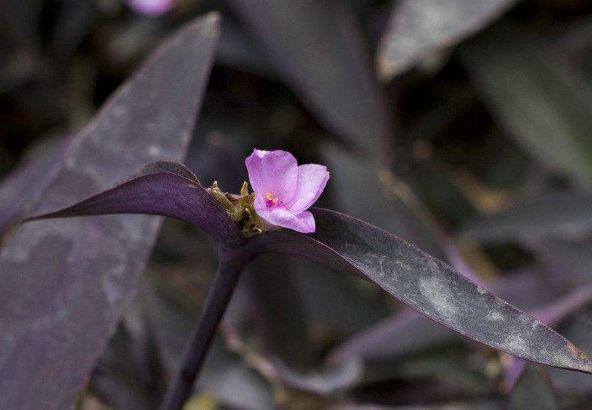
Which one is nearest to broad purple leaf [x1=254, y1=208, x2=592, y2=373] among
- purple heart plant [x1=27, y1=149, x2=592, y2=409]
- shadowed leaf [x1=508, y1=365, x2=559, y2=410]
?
purple heart plant [x1=27, y1=149, x2=592, y2=409]

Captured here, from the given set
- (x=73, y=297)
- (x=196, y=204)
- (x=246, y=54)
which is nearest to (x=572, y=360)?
(x=196, y=204)

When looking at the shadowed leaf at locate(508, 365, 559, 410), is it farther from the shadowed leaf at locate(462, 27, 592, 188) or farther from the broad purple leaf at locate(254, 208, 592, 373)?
the shadowed leaf at locate(462, 27, 592, 188)

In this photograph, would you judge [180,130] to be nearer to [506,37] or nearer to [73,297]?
[73,297]

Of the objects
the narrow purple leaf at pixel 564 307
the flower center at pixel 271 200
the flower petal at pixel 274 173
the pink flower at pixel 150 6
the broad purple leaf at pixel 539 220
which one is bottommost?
the flower center at pixel 271 200

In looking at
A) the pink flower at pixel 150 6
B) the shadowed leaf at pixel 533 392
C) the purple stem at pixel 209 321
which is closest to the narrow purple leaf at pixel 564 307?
the shadowed leaf at pixel 533 392

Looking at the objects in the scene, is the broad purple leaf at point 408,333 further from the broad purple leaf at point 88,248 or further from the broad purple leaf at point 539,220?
the broad purple leaf at point 88,248

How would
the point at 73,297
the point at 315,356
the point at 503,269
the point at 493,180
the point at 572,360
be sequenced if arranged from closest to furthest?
the point at 572,360
the point at 73,297
the point at 315,356
the point at 503,269
the point at 493,180

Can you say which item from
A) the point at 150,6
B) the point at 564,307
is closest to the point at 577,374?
the point at 564,307
